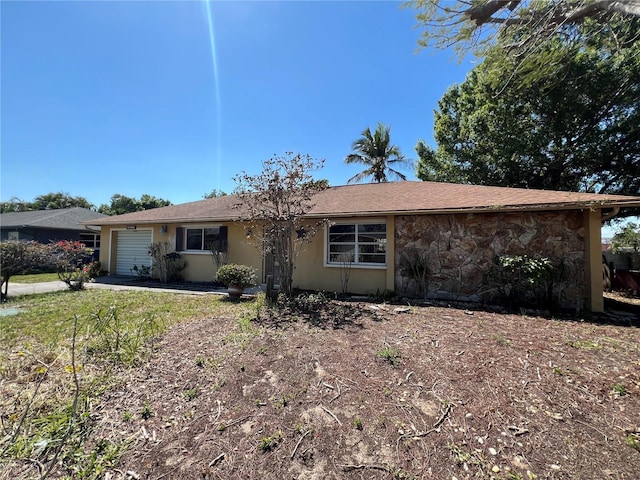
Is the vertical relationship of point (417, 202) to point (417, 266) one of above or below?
above

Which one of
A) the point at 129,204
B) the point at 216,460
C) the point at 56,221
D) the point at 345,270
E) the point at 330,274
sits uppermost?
the point at 129,204

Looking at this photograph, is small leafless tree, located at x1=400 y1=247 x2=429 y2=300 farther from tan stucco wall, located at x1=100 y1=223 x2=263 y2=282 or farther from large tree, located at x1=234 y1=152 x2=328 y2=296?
tan stucco wall, located at x1=100 y1=223 x2=263 y2=282

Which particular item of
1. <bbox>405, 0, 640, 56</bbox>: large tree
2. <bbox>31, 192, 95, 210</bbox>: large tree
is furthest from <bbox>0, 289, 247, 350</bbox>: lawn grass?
<bbox>31, 192, 95, 210</bbox>: large tree

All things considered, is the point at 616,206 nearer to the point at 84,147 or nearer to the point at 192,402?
the point at 192,402

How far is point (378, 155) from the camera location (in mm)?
20703

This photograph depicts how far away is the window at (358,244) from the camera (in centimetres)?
878

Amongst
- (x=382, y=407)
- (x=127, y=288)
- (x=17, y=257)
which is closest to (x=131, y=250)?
(x=127, y=288)

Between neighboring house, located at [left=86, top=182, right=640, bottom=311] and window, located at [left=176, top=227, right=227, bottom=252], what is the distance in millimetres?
40

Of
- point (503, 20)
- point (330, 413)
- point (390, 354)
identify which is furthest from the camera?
point (503, 20)

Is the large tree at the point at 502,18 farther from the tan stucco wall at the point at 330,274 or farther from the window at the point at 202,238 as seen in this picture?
the window at the point at 202,238

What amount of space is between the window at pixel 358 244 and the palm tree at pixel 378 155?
12822 mm

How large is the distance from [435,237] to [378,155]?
14.0 meters

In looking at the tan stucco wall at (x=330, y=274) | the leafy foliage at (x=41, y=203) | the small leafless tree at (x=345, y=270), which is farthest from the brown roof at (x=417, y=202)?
the leafy foliage at (x=41, y=203)

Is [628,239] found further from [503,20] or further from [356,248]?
[503,20]
